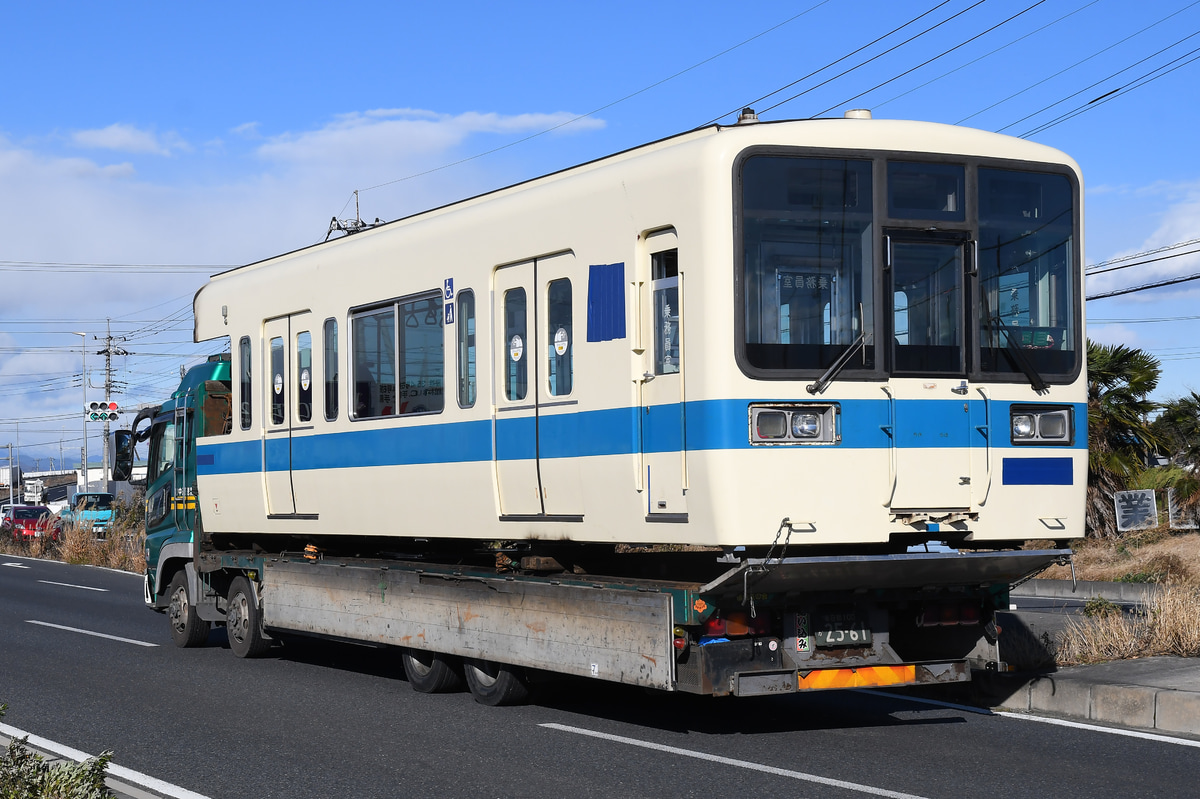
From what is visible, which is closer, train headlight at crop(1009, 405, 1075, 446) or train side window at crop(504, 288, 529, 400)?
train headlight at crop(1009, 405, 1075, 446)

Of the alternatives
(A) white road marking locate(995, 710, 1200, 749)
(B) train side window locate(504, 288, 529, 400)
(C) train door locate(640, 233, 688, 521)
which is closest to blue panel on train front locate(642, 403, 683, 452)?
(C) train door locate(640, 233, 688, 521)

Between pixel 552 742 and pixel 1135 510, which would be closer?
pixel 552 742

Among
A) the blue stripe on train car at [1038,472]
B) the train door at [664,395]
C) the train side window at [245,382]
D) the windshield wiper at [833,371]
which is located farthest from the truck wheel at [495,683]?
the train side window at [245,382]

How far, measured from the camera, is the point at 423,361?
1123cm

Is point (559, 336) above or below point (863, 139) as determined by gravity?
below

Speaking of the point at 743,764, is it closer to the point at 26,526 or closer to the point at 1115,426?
the point at 1115,426

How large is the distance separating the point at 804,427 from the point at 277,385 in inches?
262

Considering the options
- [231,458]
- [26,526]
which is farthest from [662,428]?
[26,526]

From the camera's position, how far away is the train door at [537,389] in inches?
378

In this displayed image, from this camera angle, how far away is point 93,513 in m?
48.3

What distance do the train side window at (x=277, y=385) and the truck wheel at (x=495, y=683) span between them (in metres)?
3.52

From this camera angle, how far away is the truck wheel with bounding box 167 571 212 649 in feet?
51.4

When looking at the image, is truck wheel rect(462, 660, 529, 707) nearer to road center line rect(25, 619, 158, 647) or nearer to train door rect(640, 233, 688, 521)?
train door rect(640, 233, 688, 521)

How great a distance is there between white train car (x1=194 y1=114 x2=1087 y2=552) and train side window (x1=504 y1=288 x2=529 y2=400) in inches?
0.7
